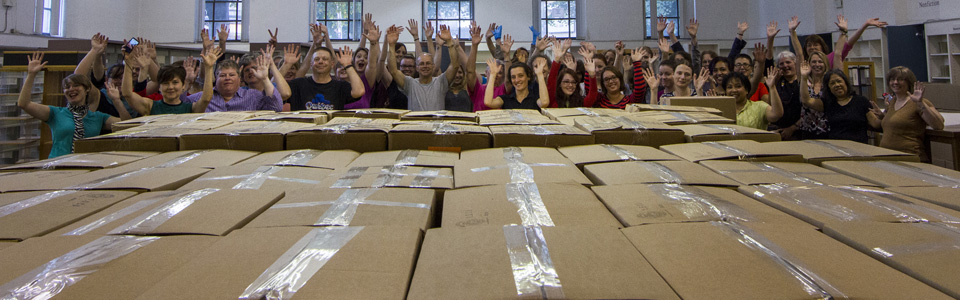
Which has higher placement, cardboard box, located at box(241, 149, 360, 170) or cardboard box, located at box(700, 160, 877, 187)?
cardboard box, located at box(241, 149, 360, 170)

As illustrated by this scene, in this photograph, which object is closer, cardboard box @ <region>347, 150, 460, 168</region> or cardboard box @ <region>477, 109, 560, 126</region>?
cardboard box @ <region>347, 150, 460, 168</region>

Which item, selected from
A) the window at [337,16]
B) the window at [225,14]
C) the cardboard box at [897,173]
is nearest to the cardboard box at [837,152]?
the cardboard box at [897,173]

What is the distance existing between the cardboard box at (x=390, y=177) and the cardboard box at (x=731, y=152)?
893mm

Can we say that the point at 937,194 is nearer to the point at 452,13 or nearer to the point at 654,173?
the point at 654,173

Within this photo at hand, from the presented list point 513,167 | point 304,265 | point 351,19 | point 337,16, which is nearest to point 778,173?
point 513,167

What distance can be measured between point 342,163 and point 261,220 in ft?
2.23

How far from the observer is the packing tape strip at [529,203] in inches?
43.2

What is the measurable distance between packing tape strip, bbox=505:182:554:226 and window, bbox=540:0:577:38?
12.0 meters

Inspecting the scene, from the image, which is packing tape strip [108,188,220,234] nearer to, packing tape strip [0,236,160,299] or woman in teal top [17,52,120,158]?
packing tape strip [0,236,160,299]

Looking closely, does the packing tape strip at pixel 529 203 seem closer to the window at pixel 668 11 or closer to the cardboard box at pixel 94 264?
the cardboard box at pixel 94 264

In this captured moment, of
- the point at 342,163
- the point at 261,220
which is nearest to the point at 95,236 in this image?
the point at 261,220

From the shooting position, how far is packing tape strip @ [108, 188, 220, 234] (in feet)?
3.33

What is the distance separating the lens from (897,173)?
5.04 ft

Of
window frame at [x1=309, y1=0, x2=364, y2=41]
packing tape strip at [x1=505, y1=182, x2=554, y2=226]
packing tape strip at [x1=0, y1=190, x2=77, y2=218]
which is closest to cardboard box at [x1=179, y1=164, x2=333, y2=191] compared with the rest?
packing tape strip at [x1=0, y1=190, x2=77, y2=218]
